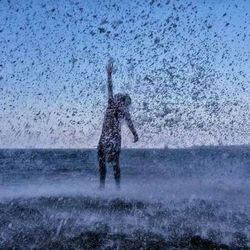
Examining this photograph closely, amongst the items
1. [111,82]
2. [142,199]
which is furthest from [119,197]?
[111,82]

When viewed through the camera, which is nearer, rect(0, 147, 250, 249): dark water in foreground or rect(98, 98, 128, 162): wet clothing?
rect(0, 147, 250, 249): dark water in foreground

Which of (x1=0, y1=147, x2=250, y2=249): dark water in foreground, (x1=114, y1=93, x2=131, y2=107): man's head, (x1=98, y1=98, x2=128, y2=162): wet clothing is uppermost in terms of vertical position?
(x1=114, y1=93, x2=131, y2=107): man's head

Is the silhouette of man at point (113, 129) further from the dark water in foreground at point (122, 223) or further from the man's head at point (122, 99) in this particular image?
the dark water in foreground at point (122, 223)

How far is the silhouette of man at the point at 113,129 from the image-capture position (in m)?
7.89

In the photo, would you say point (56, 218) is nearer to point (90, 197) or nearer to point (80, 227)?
point (80, 227)

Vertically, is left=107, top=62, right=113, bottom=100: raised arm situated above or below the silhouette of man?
above

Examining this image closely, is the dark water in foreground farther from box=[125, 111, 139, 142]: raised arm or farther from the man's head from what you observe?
the man's head

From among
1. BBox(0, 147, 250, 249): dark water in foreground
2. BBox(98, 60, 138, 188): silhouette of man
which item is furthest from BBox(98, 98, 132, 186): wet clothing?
BBox(0, 147, 250, 249): dark water in foreground

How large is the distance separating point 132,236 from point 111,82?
12.1 ft

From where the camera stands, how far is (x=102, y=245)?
14.0 feet

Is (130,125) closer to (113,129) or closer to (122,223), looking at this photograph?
(113,129)

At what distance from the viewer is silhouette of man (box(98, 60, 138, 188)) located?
789 centimetres

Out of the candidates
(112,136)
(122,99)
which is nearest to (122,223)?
(112,136)

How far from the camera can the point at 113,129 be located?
26.2ft
